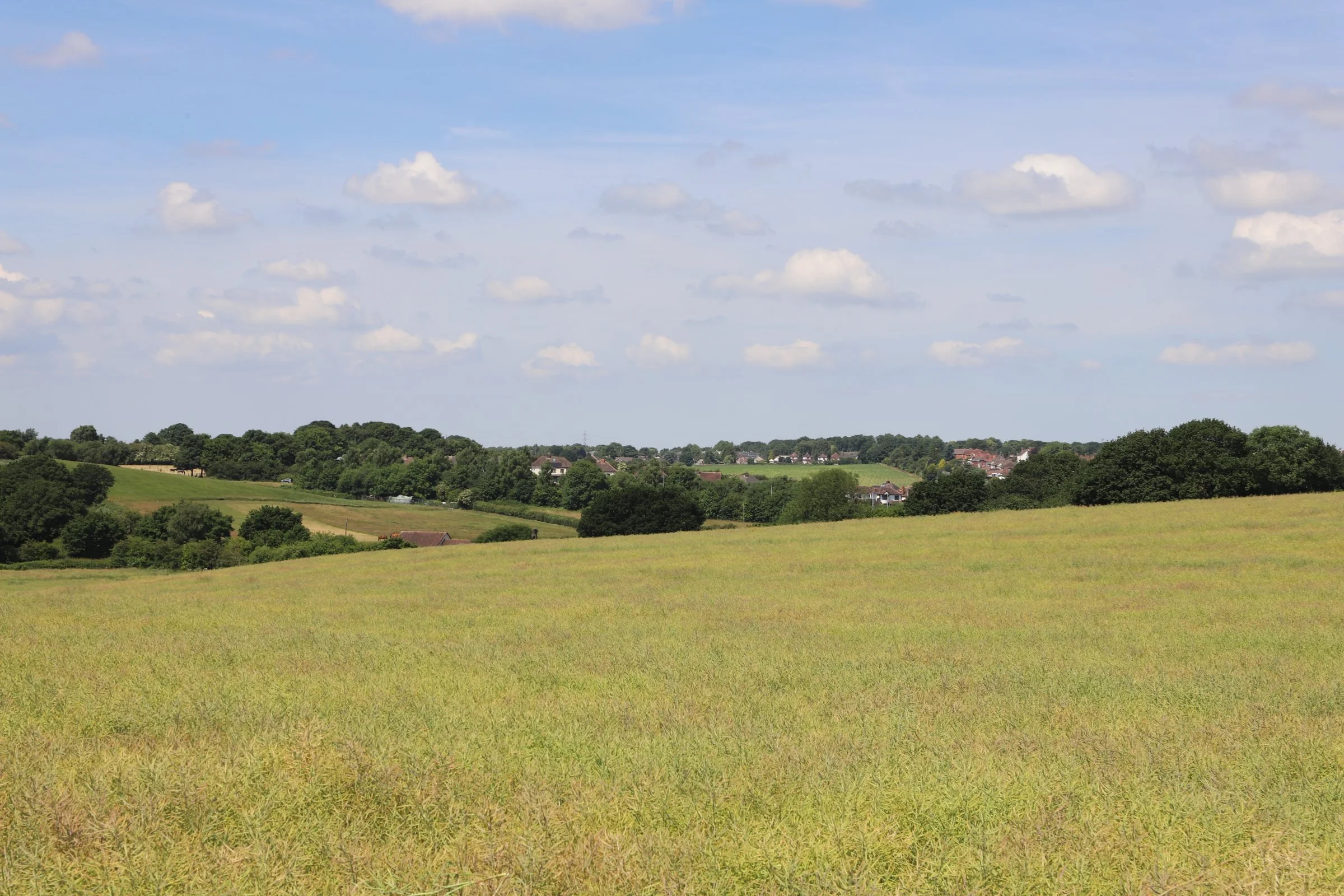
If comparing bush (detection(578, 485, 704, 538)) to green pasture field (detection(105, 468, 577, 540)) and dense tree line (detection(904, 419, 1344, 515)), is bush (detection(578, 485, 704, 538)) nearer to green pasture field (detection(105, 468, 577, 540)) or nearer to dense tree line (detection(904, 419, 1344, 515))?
green pasture field (detection(105, 468, 577, 540))

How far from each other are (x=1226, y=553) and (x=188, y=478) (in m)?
123

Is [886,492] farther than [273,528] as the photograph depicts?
Yes

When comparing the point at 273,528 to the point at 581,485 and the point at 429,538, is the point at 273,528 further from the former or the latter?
the point at 581,485

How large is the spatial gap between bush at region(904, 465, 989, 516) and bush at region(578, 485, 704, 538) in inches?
733

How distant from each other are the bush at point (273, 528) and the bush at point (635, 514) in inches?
1005

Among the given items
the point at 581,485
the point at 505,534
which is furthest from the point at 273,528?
the point at 581,485

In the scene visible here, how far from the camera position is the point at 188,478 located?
5118 inches

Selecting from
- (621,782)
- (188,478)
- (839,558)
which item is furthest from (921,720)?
(188,478)

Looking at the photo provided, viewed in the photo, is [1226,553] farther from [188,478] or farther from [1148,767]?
[188,478]

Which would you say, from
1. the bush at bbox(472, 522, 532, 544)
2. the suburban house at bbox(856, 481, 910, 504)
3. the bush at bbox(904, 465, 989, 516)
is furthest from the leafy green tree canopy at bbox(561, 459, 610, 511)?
the suburban house at bbox(856, 481, 910, 504)

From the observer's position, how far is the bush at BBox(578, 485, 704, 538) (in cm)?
7675

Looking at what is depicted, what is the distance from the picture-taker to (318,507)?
113 meters

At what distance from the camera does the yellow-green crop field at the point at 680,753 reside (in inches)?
220

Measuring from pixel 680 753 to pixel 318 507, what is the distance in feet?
365
